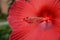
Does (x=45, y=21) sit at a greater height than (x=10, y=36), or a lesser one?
greater

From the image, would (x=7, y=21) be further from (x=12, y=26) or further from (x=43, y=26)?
(x=43, y=26)

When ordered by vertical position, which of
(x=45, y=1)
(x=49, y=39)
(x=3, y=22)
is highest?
(x=45, y=1)

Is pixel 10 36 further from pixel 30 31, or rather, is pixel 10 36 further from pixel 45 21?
pixel 45 21

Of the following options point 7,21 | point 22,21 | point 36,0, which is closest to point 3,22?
point 7,21

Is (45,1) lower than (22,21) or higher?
higher

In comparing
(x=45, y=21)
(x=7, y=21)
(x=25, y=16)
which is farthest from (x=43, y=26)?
(x=7, y=21)
